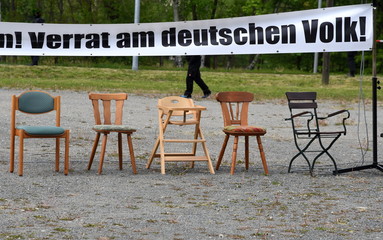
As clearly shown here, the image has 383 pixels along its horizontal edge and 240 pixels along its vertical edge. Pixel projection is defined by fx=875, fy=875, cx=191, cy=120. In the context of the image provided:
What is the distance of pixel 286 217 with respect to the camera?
8266mm

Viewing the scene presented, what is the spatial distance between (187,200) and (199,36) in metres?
3.88

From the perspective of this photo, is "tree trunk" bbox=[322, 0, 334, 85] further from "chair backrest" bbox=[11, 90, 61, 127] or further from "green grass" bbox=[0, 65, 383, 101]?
"chair backrest" bbox=[11, 90, 61, 127]

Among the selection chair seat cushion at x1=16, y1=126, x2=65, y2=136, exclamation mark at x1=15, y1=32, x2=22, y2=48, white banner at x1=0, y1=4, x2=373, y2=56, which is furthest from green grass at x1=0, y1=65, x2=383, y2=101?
chair seat cushion at x1=16, y1=126, x2=65, y2=136

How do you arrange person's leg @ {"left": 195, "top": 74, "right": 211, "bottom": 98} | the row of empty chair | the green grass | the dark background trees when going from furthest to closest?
the dark background trees → the green grass → person's leg @ {"left": 195, "top": 74, "right": 211, "bottom": 98} → the row of empty chair

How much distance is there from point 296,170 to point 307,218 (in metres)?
3.41

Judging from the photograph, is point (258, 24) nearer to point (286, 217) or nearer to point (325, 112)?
point (286, 217)

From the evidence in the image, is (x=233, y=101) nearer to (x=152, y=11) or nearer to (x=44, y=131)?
(x=44, y=131)

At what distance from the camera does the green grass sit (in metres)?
27.0

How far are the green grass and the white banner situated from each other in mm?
12884

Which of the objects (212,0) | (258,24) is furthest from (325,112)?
(212,0)

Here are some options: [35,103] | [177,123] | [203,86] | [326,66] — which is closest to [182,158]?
[177,123]

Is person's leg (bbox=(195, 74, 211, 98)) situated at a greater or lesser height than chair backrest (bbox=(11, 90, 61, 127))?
greater

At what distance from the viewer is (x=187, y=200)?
9.10 m

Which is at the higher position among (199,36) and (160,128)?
(199,36)
